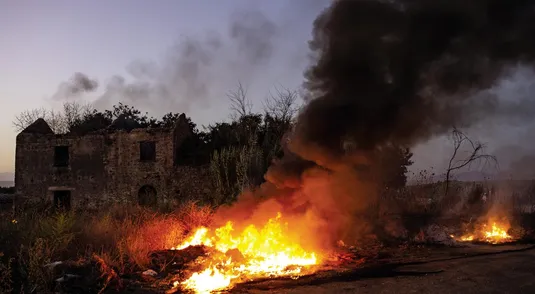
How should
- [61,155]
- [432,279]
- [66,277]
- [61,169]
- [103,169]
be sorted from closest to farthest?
[66,277] → [432,279] → [103,169] → [61,169] → [61,155]

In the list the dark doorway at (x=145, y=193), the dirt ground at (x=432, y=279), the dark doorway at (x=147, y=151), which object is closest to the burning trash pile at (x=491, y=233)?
the dirt ground at (x=432, y=279)

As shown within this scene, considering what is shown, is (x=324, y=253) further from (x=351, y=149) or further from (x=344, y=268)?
(x=351, y=149)

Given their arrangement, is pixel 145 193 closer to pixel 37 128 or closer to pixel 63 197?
pixel 63 197

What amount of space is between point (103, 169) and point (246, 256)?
67.4 feet

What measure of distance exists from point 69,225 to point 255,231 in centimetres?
471

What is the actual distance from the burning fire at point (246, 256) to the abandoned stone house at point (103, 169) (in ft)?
50.4

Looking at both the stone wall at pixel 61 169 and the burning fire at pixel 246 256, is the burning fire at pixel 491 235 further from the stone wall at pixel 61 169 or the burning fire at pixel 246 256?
the stone wall at pixel 61 169

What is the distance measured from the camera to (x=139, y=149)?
28.4m

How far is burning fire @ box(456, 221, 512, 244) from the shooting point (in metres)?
14.2

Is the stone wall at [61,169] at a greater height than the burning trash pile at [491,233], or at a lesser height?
greater

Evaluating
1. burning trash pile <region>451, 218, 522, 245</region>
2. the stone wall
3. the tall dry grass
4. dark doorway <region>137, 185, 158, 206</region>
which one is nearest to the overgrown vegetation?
the tall dry grass

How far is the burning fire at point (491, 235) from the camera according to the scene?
14211 millimetres

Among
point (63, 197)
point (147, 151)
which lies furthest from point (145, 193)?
point (63, 197)

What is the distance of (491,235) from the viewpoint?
15.0 m
